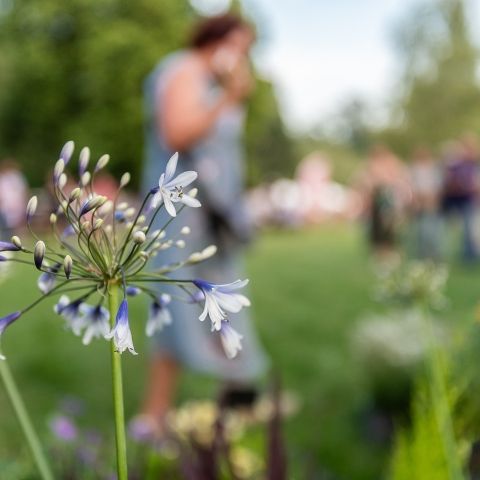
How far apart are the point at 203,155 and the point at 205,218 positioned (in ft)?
1.10

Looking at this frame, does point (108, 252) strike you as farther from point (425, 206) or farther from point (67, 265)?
point (425, 206)

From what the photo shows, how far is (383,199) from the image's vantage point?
1413 cm

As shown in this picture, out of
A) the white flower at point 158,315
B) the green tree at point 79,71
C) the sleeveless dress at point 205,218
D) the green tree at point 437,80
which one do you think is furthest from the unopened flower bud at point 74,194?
the green tree at point 437,80

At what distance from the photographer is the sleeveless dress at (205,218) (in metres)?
4.10

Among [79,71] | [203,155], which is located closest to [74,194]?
[203,155]

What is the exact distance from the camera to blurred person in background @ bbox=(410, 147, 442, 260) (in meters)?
14.0

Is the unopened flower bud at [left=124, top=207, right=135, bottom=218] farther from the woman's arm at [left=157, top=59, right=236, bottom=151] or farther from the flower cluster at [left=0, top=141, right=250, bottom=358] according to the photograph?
the woman's arm at [left=157, top=59, right=236, bottom=151]

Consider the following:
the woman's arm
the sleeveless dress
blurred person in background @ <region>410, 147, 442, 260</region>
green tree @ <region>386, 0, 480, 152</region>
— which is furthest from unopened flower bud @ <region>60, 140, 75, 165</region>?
green tree @ <region>386, 0, 480, 152</region>

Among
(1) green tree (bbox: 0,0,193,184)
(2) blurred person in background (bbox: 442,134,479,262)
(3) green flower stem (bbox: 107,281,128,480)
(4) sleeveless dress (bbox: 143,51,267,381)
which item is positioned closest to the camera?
(3) green flower stem (bbox: 107,281,128,480)

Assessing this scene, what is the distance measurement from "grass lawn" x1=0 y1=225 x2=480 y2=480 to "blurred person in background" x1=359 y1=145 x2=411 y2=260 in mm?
1355

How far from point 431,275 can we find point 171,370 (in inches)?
112

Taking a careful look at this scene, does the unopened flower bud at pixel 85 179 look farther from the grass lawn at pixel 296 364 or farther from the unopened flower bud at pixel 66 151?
the grass lawn at pixel 296 364

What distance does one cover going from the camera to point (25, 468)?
2104 millimetres

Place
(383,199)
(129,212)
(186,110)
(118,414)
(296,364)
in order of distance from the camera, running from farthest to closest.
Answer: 1. (383,199)
2. (296,364)
3. (186,110)
4. (129,212)
5. (118,414)
